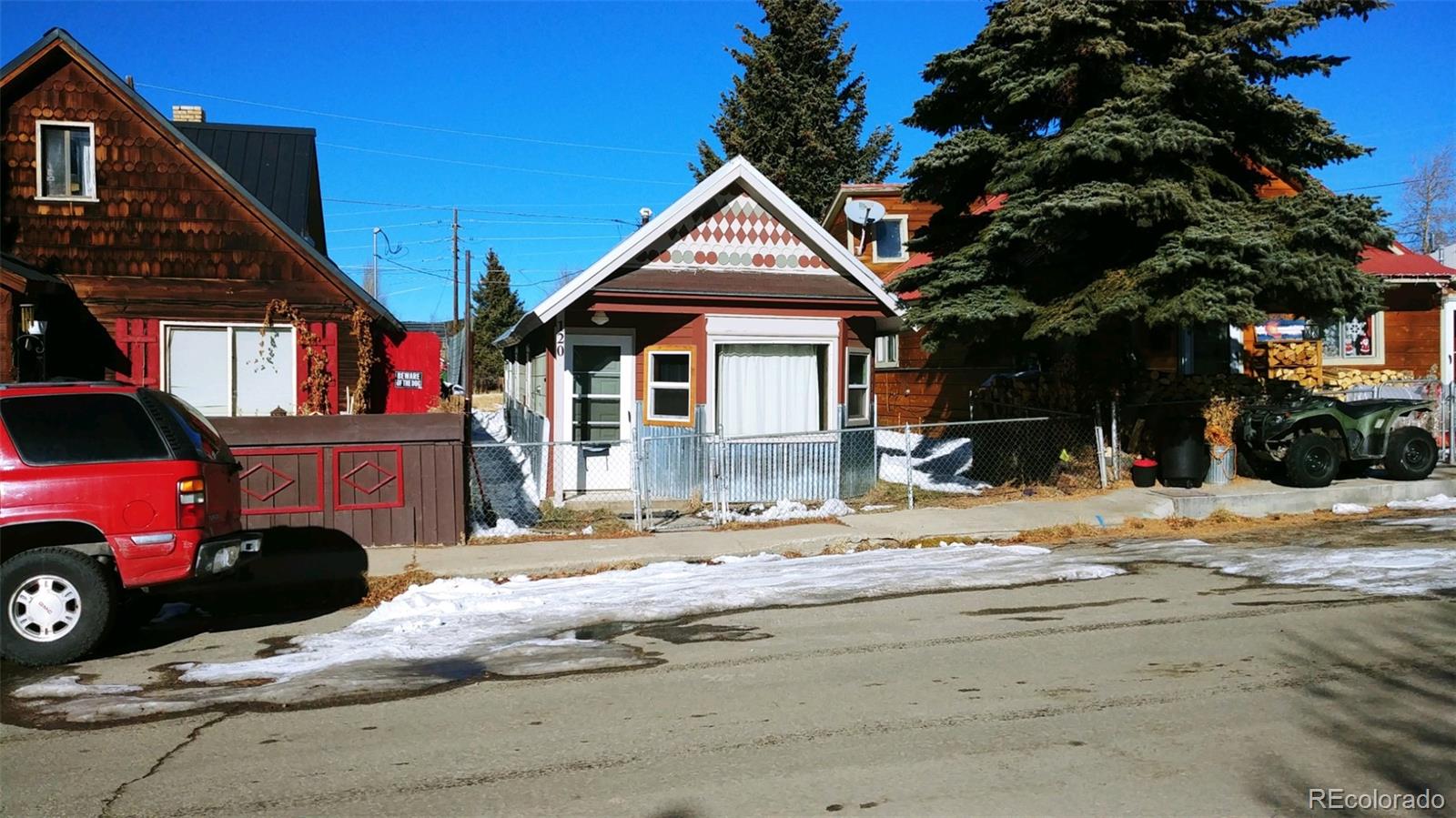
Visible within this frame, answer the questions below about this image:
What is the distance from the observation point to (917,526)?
42.2 ft

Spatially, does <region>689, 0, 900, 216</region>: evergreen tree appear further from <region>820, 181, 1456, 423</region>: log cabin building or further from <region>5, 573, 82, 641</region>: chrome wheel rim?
<region>5, 573, 82, 641</region>: chrome wheel rim

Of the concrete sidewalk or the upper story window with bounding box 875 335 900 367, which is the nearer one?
the concrete sidewalk

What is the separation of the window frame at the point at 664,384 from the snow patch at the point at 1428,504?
982 cm

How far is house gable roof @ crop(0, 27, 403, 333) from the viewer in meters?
14.7

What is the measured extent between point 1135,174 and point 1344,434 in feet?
15.8

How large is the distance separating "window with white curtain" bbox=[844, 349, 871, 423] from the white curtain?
0.89 m

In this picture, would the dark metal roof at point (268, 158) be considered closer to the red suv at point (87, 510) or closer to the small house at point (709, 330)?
the small house at point (709, 330)

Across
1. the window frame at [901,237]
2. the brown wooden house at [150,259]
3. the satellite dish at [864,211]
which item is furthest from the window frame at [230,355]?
the window frame at [901,237]

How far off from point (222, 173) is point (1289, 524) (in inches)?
609

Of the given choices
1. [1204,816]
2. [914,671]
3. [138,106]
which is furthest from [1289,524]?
[138,106]

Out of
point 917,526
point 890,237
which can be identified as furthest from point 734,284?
point 890,237

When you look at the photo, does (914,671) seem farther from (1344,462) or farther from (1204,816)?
(1344,462)

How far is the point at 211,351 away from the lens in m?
15.8

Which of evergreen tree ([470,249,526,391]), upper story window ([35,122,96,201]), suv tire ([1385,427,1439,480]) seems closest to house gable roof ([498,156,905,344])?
upper story window ([35,122,96,201])
